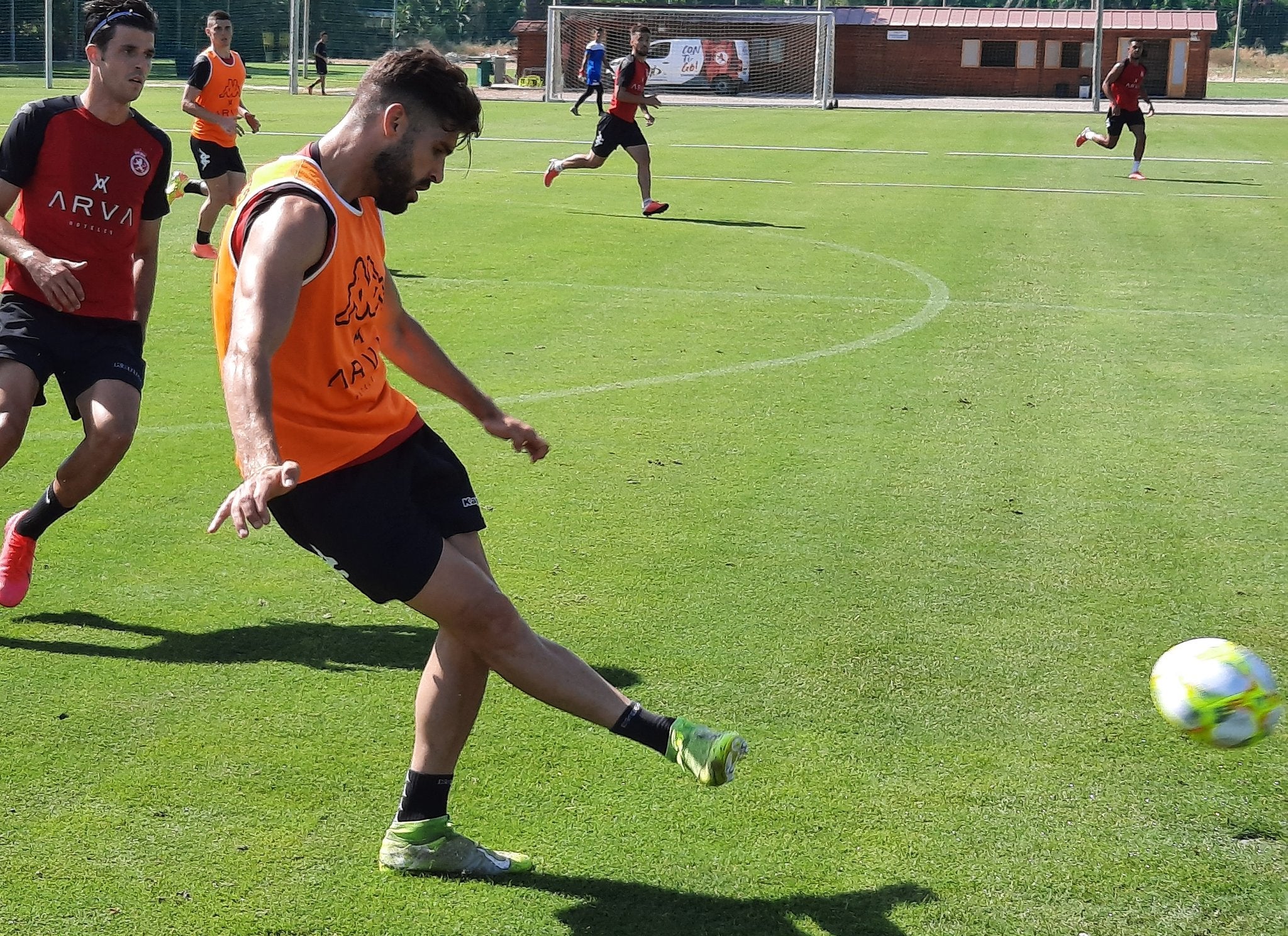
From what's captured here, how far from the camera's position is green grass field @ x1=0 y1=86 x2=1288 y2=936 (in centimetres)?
366

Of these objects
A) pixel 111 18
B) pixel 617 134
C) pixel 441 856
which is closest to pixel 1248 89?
pixel 617 134

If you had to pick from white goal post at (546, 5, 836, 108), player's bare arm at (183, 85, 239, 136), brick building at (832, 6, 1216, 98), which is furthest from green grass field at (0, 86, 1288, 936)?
brick building at (832, 6, 1216, 98)

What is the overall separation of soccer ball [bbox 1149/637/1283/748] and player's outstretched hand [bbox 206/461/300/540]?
8.37ft

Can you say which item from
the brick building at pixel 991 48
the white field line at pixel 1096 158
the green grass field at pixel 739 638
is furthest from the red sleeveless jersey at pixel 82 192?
the brick building at pixel 991 48

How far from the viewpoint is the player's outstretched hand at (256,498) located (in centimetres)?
290

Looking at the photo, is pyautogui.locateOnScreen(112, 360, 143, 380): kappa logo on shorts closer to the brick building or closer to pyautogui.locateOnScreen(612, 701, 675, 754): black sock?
pyautogui.locateOnScreen(612, 701, 675, 754): black sock

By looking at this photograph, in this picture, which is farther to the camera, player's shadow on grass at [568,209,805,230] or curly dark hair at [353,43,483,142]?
player's shadow on grass at [568,209,805,230]

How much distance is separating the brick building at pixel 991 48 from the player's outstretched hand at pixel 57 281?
191 feet

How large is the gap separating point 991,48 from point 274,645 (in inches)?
2383

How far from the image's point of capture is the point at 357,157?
345cm

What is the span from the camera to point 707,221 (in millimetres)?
17031

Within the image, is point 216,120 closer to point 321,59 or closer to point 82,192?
point 82,192

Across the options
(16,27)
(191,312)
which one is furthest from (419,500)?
(16,27)

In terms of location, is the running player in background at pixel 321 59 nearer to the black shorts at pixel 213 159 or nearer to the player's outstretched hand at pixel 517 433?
the black shorts at pixel 213 159
